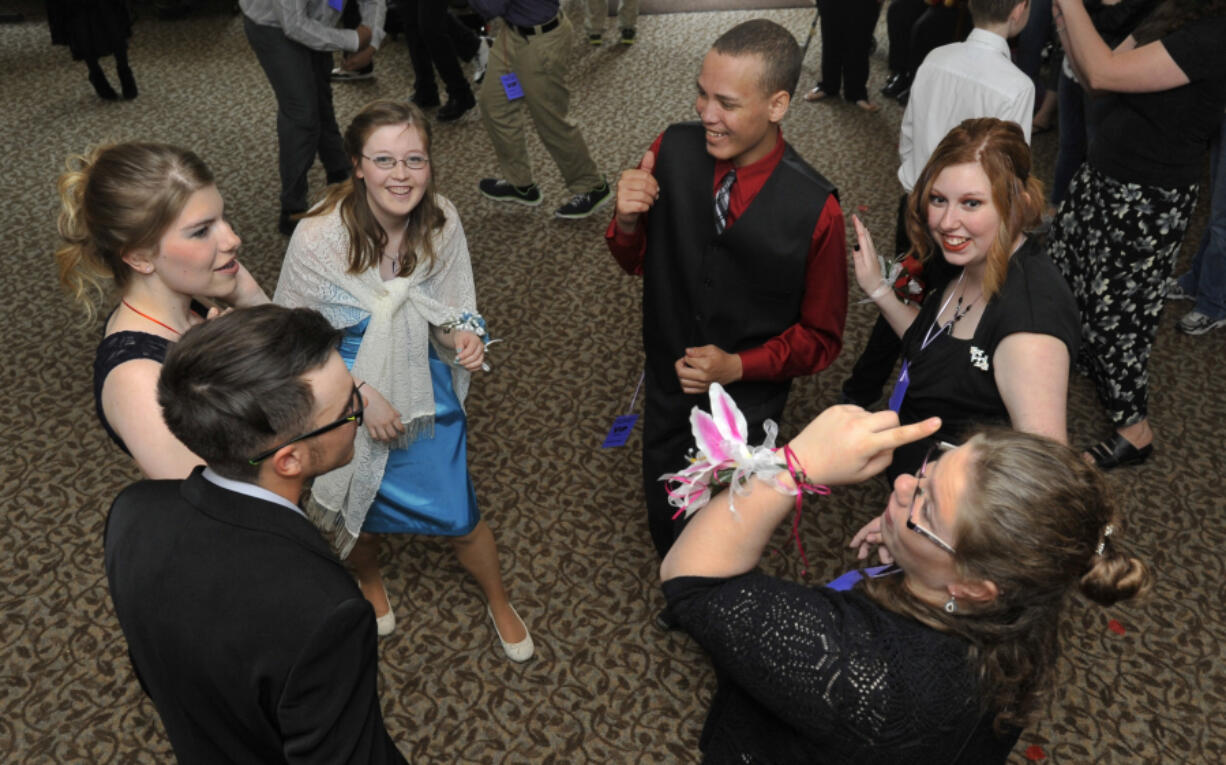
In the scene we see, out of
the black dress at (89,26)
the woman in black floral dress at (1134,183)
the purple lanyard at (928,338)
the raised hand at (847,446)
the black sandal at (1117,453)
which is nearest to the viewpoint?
the raised hand at (847,446)

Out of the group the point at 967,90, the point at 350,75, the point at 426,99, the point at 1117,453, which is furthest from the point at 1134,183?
the point at 350,75

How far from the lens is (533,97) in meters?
4.48

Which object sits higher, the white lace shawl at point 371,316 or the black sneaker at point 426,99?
the white lace shawl at point 371,316

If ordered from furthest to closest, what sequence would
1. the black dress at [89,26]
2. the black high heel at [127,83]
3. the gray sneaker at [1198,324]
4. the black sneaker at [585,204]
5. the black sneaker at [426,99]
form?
1. the black high heel at [127,83]
2. the black sneaker at [426,99]
3. the black dress at [89,26]
4. the black sneaker at [585,204]
5. the gray sneaker at [1198,324]

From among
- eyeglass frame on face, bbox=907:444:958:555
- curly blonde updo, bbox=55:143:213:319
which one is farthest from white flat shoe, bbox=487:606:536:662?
eyeglass frame on face, bbox=907:444:958:555

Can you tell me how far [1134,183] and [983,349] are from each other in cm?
158

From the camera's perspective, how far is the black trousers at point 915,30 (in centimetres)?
551

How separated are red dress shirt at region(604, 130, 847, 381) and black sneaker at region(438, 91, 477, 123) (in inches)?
159

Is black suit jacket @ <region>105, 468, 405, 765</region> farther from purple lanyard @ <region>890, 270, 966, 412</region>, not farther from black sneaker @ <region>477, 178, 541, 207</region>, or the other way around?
black sneaker @ <region>477, 178, 541, 207</region>

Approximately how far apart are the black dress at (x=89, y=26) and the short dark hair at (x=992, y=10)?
5.37m

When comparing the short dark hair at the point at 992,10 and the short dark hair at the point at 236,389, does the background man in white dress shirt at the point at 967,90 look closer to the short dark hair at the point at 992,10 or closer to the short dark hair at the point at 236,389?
the short dark hair at the point at 992,10

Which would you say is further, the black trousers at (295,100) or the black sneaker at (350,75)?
the black sneaker at (350,75)

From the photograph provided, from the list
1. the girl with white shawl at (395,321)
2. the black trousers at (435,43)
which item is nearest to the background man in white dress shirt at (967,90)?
the girl with white shawl at (395,321)

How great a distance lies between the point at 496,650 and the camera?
2.70 meters
